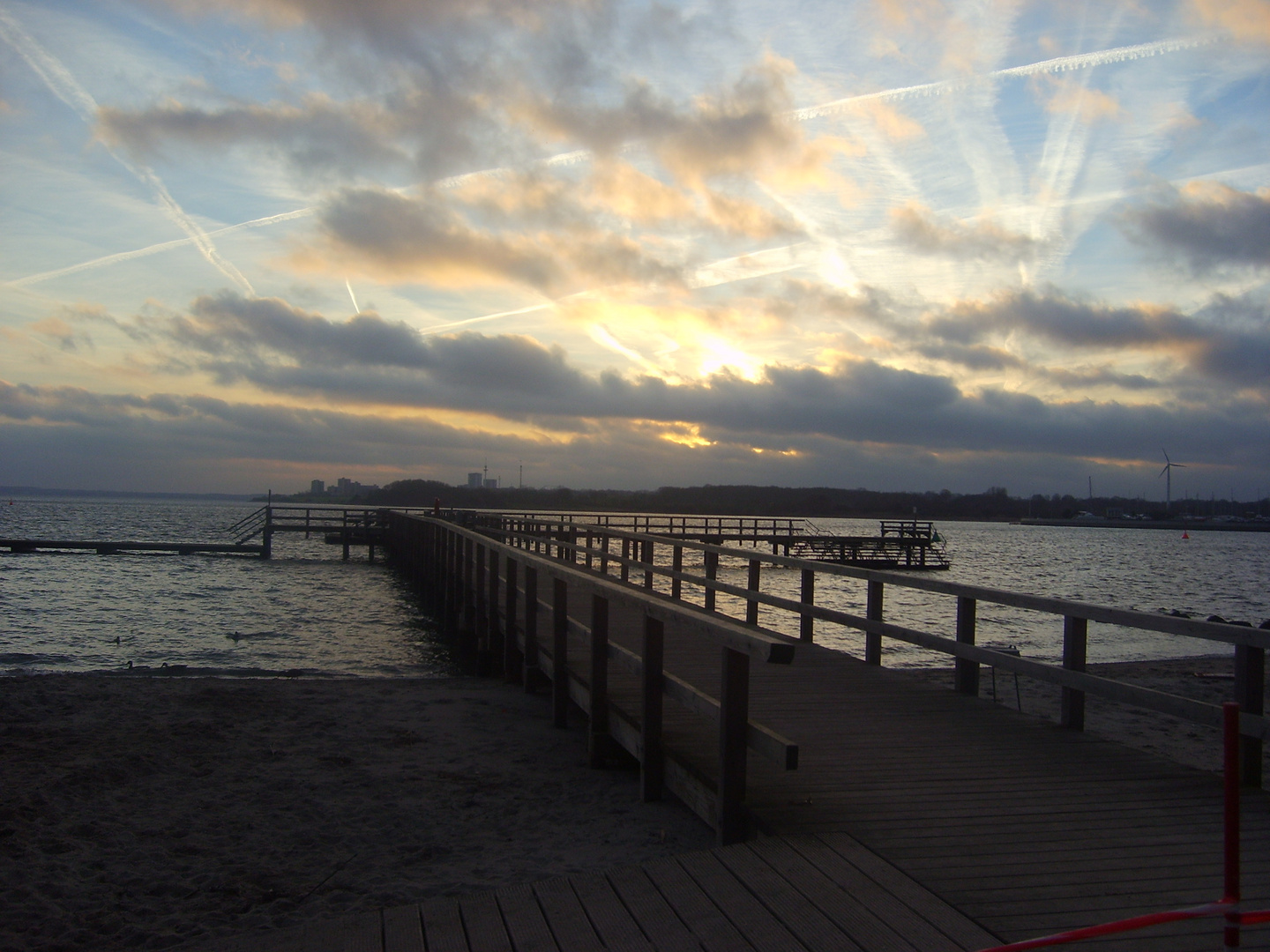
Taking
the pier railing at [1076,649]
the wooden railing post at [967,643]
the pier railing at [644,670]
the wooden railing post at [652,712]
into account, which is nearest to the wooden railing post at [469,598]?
the pier railing at [644,670]

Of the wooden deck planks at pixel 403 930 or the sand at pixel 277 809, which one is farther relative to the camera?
the sand at pixel 277 809

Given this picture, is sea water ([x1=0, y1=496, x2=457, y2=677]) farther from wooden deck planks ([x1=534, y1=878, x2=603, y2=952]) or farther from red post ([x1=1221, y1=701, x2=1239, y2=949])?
red post ([x1=1221, y1=701, x2=1239, y2=949])

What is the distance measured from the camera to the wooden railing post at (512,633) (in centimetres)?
962

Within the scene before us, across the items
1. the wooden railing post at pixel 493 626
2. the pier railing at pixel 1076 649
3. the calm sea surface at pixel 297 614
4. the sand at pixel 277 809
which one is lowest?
the calm sea surface at pixel 297 614

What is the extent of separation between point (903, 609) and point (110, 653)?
64.2ft

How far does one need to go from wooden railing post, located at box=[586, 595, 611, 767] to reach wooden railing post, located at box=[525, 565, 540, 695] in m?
2.00

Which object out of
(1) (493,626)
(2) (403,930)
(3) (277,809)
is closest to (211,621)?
(1) (493,626)

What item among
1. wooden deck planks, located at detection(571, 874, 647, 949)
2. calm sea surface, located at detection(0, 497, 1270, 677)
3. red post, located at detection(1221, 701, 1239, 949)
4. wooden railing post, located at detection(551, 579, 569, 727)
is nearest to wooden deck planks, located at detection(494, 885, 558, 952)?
wooden deck planks, located at detection(571, 874, 647, 949)

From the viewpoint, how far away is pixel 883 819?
3.85 meters

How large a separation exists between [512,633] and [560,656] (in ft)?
8.52

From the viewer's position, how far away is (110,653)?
13.7 meters

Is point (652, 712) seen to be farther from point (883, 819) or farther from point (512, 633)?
point (512, 633)

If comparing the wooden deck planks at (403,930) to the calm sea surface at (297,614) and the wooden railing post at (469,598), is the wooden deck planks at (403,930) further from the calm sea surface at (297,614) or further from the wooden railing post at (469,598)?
the wooden railing post at (469,598)

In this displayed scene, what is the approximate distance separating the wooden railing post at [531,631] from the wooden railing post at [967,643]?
377 cm
